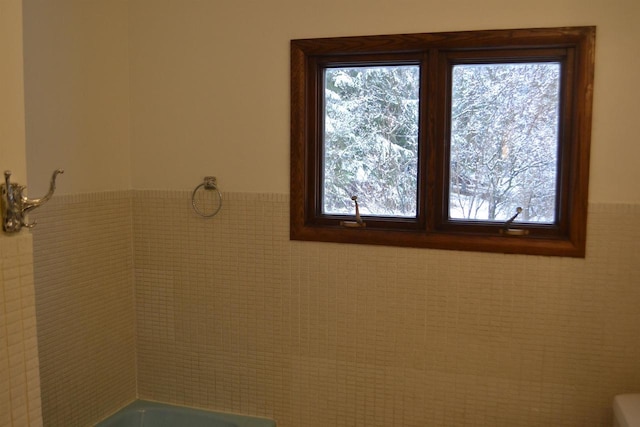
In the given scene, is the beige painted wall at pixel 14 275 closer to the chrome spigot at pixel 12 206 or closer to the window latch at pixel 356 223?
the chrome spigot at pixel 12 206

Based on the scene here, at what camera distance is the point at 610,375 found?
2.00 metres

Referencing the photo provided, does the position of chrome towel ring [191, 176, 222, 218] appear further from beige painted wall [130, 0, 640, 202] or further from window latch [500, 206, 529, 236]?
window latch [500, 206, 529, 236]

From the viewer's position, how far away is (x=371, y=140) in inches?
88.4

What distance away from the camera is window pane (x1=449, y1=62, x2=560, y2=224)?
206 cm

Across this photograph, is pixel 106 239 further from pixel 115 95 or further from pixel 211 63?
pixel 211 63

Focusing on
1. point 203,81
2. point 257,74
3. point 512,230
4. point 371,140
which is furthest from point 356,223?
point 203,81

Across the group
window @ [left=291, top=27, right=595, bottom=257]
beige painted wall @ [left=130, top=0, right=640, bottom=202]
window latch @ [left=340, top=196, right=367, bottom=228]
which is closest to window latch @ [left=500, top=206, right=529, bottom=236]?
window @ [left=291, top=27, right=595, bottom=257]

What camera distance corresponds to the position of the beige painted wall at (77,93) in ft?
6.46

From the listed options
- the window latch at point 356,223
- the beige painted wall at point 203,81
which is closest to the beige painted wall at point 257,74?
the beige painted wall at point 203,81

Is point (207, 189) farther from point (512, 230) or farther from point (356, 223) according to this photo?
point (512, 230)

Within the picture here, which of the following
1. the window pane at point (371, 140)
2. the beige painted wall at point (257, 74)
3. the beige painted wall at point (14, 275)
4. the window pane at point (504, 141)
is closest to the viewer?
the beige painted wall at point (14, 275)

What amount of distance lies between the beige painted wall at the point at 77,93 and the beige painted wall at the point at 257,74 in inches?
3.1

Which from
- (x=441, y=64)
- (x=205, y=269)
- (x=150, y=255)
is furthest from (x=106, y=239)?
(x=441, y=64)

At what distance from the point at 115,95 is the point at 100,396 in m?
1.26
